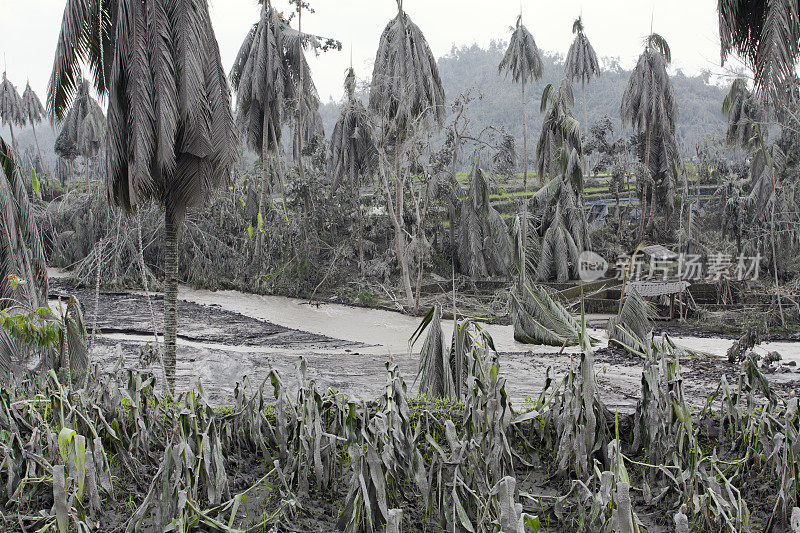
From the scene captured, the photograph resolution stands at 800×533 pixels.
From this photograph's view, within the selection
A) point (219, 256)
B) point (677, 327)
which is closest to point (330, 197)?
point (219, 256)

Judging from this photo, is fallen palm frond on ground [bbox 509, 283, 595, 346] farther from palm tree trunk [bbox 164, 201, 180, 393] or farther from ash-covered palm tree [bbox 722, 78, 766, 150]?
ash-covered palm tree [bbox 722, 78, 766, 150]

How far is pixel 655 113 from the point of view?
26.0 meters

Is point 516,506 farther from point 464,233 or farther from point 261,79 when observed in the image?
point 261,79

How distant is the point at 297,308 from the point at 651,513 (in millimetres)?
15025

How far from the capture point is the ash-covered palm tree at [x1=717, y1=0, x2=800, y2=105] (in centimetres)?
628

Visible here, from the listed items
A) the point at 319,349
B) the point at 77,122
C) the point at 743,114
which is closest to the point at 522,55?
the point at 743,114

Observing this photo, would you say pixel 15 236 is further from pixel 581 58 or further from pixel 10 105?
pixel 10 105

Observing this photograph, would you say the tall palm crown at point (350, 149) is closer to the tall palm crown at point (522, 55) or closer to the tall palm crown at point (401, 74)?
the tall palm crown at point (401, 74)

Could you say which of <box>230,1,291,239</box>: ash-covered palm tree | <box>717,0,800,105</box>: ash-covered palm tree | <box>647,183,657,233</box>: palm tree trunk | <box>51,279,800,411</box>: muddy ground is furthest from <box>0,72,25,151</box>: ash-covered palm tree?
<box>717,0,800,105</box>: ash-covered palm tree

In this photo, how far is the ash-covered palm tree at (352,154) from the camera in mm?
20688

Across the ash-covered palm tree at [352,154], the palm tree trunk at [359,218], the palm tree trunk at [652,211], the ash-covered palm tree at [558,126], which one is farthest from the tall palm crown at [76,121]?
the palm tree trunk at [652,211]

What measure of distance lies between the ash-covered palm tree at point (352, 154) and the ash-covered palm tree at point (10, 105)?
21.6 m

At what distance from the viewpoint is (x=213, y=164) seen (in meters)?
8.33

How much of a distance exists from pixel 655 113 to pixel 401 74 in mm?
13317
